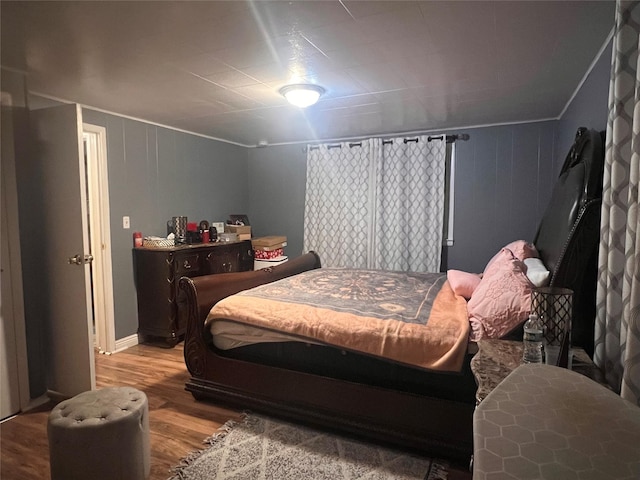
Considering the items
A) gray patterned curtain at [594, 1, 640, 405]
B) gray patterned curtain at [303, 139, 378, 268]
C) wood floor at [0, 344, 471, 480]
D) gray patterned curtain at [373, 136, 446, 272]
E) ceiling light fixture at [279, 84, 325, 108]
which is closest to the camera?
gray patterned curtain at [594, 1, 640, 405]

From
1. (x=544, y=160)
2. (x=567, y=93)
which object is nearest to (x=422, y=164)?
(x=544, y=160)

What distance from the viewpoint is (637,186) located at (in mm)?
1160

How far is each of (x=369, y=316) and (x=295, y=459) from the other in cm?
88

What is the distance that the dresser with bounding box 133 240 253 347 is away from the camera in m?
3.70

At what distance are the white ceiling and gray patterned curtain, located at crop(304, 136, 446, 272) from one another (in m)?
0.98

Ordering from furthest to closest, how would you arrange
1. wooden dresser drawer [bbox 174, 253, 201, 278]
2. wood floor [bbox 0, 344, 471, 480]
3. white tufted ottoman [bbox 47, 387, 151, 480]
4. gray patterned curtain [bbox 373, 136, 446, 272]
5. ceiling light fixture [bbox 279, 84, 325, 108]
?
gray patterned curtain [bbox 373, 136, 446, 272]
wooden dresser drawer [bbox 174, 253, 201, 278]
ceiling light fixture [bbox 279, 84, 325, 108]
wood floor [bbox 0, 344, 471, 480]
white tufted ottoman [bbox 47, 387, 151, 480]

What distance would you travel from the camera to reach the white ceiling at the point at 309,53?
178 cm

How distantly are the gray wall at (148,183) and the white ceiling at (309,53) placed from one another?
33 cm

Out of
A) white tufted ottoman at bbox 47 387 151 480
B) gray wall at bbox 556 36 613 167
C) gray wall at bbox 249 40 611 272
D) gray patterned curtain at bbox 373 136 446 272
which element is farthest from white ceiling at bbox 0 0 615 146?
white tufted ottoman at bbox 47 387 151 480

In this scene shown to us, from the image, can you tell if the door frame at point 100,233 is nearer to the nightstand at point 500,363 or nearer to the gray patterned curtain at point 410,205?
the gray patterned curtain at point 410,205

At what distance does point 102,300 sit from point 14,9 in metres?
2.57

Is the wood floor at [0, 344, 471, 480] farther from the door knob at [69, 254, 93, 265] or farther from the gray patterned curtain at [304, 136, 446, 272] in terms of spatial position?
the gray patterned curtain at [304, 136, 446, 272]

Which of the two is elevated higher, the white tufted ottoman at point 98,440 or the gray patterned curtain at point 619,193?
the gray patterned curtain at point 619,193

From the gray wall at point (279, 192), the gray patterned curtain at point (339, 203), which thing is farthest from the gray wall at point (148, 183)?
the gray patterned curtain at point (339, 203)
